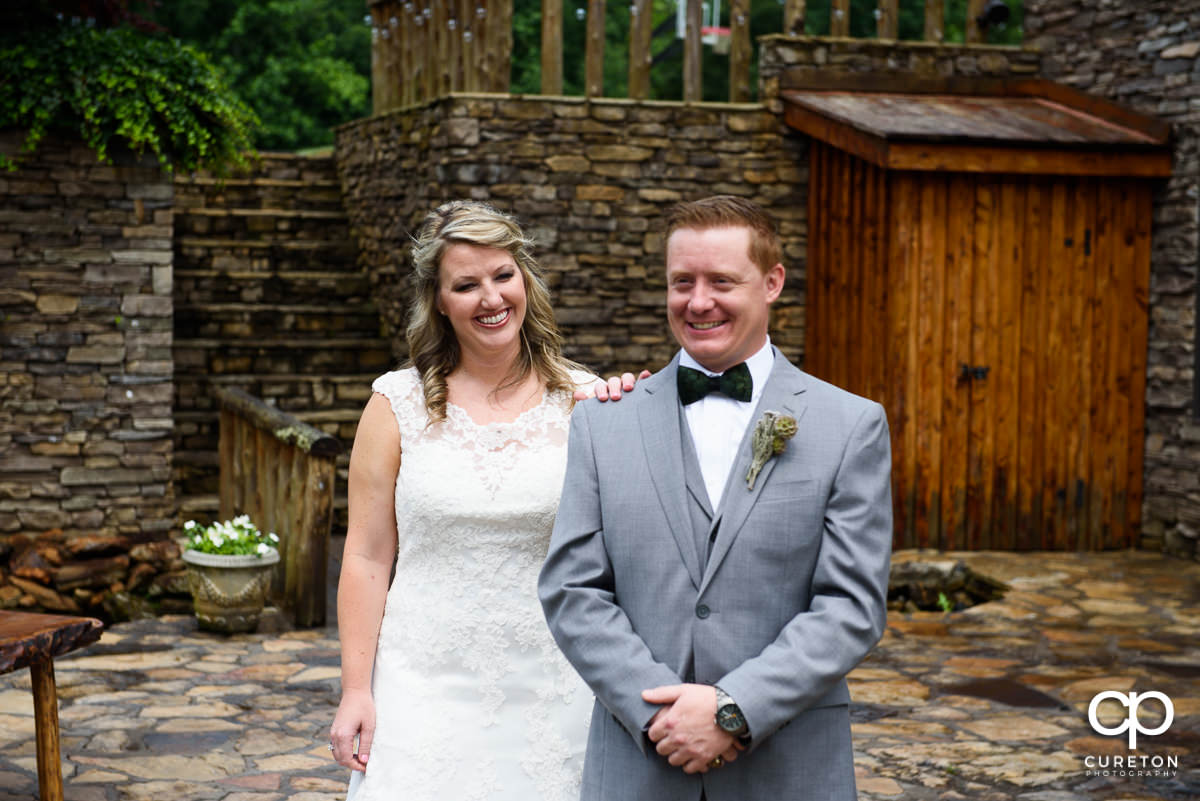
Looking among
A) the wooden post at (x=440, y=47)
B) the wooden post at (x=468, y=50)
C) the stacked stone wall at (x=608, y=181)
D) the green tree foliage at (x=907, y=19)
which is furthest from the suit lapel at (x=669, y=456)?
the green tree foliage at (x=907, y=19)

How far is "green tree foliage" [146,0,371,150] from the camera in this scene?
18.8m

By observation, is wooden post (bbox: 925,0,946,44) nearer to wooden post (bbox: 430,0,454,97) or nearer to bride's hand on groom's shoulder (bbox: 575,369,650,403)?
wooden post (bbox: 430,0,454,97)

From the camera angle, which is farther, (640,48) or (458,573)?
(640,48)

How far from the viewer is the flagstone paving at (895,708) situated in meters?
4.61

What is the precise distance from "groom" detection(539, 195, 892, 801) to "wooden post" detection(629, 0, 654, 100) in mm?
7036

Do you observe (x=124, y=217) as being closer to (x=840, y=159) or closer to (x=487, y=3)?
(x=487, y=3)

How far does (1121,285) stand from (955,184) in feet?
4.35

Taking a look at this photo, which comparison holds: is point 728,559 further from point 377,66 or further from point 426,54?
point 377,66

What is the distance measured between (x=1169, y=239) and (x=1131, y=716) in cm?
450

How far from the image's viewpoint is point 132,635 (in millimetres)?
6707

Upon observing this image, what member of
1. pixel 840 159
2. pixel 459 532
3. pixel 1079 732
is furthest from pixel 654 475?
pixel 840 159

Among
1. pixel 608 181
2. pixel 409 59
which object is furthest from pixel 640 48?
pixel 409 59

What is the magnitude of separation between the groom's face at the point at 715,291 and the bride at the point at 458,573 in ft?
2.13

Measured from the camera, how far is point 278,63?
18.9 m
